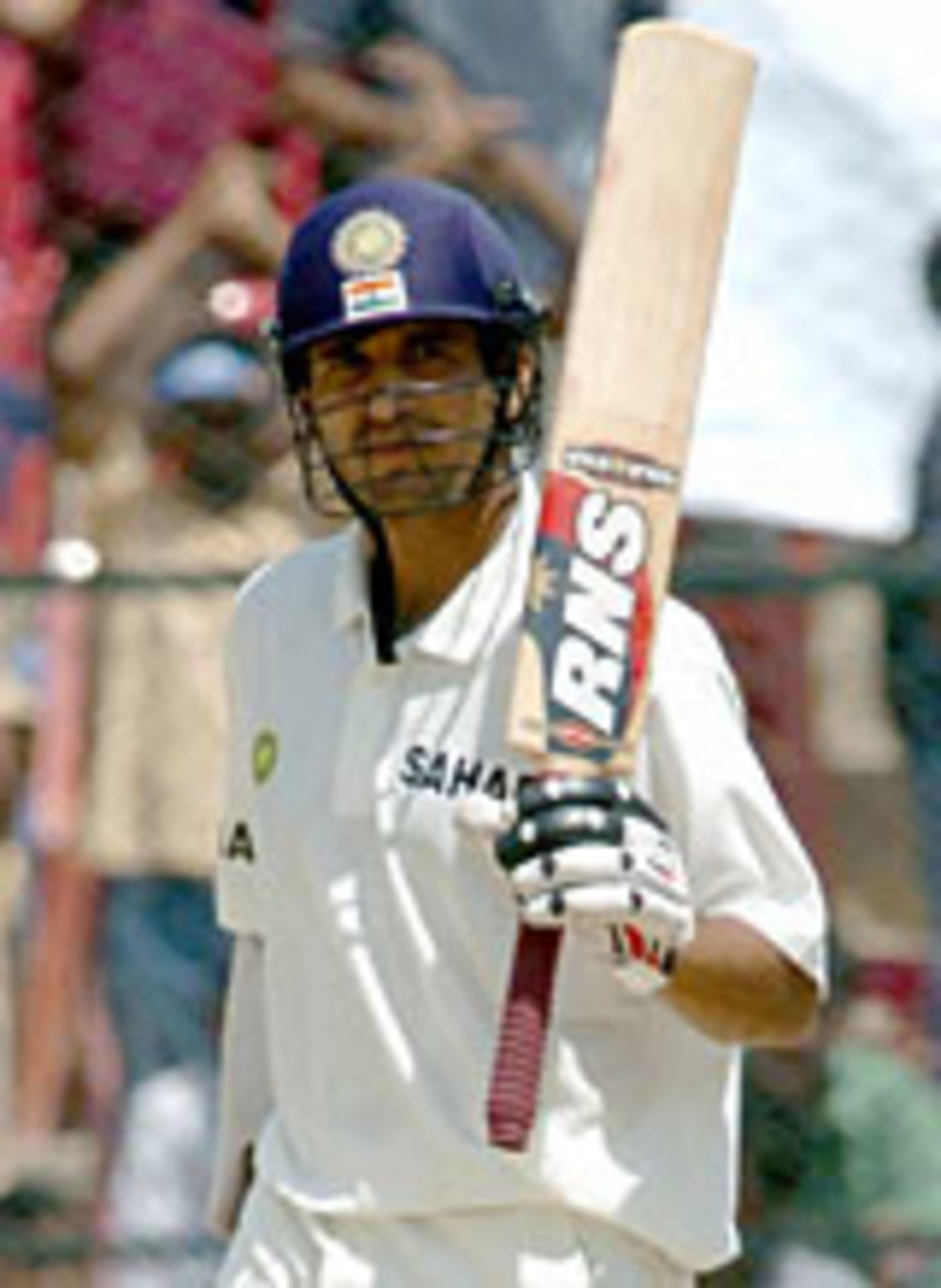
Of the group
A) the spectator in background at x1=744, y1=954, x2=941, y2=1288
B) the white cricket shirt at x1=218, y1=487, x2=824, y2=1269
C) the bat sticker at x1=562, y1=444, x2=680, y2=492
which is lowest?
the spectator in background at x1=744, y1=954, x2=941, y2=1288

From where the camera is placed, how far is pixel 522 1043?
2.90 m

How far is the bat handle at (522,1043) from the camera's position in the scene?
9.47 feet

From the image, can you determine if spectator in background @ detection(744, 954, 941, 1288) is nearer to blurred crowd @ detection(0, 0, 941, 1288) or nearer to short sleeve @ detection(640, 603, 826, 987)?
blurred crowd @ detection(0, 0, 941, 1288)

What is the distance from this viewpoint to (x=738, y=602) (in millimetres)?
5211

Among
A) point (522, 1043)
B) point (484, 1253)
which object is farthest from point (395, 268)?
point (484, 1253)

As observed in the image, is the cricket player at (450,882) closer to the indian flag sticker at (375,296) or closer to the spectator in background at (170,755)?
the indian flag sticker at (375,296)

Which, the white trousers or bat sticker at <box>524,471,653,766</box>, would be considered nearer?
bat sticker at <box>524,471,653,766</box>

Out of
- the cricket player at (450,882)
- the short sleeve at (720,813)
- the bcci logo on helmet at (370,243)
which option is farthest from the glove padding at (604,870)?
the bcci logo on helmet at (370,243)

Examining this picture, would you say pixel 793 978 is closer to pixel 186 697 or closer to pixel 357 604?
pixel 357 604

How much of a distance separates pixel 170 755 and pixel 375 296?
7.05ft

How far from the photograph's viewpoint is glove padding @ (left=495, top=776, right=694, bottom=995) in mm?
2832

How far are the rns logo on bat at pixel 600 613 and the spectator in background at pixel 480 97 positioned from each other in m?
2.26

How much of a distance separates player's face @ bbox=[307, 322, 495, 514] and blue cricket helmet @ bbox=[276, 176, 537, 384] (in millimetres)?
24

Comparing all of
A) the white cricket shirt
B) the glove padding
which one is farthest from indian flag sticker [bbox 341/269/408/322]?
the glove padding
